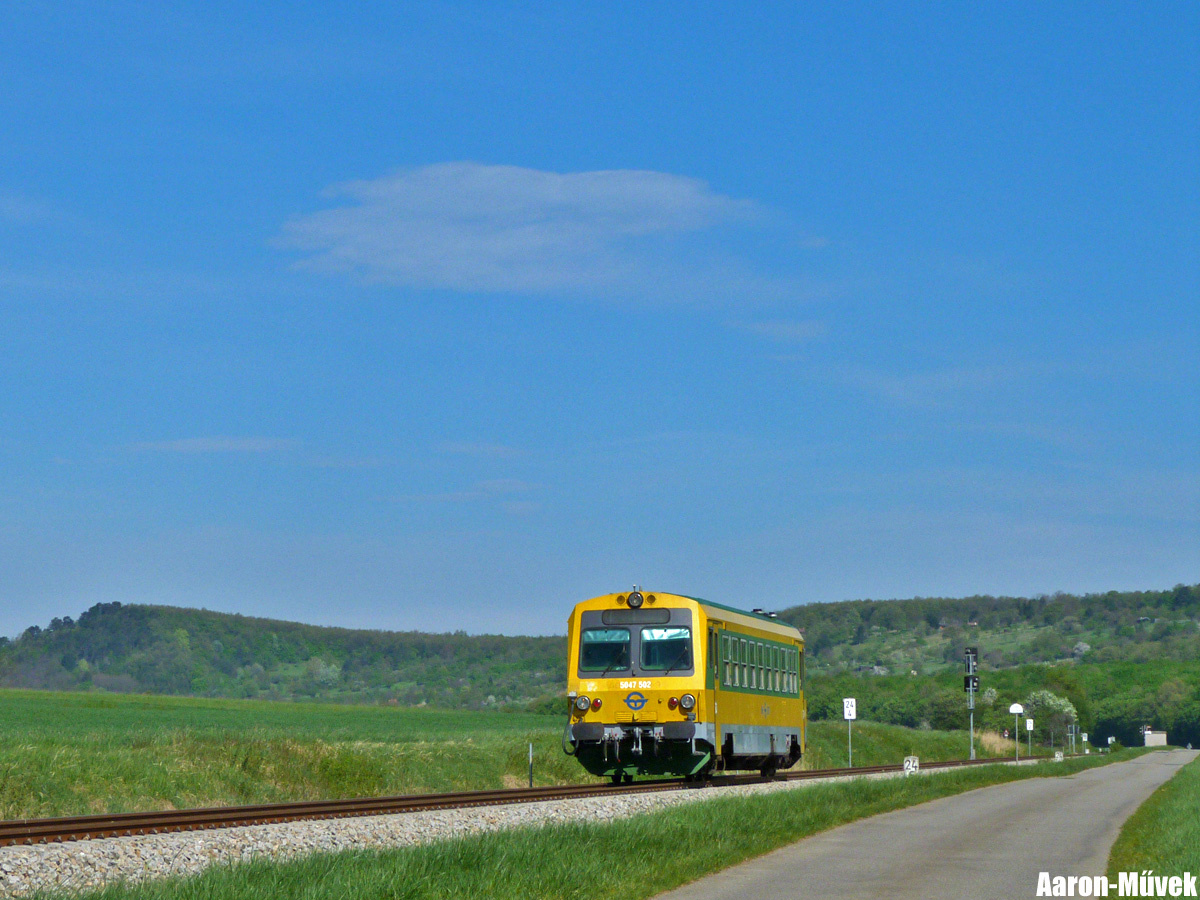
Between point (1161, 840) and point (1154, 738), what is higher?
point (1161, 840)

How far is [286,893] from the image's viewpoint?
12039mm

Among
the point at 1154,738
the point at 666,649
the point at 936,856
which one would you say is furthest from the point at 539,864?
the point at 1154,738

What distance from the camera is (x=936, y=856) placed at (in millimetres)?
17828

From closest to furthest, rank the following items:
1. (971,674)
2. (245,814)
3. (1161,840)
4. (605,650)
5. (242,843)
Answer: (242,843) → (1161,840) → (245,814) → (605,650) → (971,674)

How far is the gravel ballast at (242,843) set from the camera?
14.0 meters

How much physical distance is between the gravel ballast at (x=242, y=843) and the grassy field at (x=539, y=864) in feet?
3.70

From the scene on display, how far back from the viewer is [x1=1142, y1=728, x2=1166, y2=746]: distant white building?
171038mm

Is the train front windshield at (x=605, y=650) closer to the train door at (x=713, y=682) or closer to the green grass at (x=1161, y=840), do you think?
the train door at (x=713, y=682)

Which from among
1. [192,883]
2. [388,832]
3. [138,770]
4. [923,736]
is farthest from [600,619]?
[923,736]

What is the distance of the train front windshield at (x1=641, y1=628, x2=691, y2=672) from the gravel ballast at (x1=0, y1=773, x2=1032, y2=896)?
15.6ft

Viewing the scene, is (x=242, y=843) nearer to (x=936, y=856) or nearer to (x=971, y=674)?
(x=936, y=856)

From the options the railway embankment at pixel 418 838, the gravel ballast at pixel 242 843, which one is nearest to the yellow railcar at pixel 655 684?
the railway embankment at pixel 418 838

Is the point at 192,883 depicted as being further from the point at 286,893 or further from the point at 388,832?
the point at 388,832

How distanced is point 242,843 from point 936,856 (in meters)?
8.31
